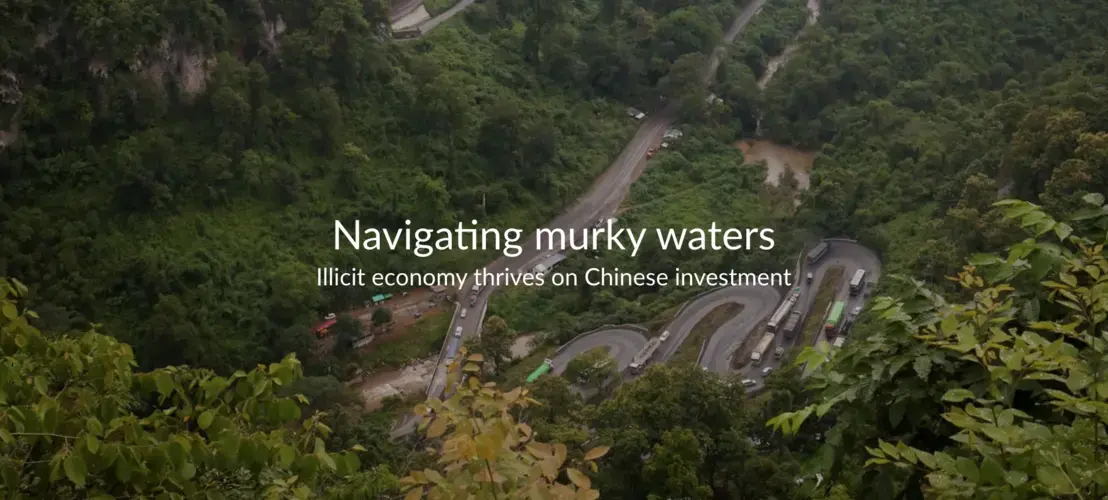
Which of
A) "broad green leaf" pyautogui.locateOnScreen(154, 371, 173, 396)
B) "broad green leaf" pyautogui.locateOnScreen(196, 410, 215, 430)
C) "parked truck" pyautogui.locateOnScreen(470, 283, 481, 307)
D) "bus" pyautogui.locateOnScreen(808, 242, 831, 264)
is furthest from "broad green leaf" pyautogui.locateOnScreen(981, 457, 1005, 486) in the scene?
"parked truck" pyautogui.locateOnScreen(470, 283, 481, 307)

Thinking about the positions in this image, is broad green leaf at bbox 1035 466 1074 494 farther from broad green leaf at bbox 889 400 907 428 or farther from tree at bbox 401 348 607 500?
tree at bbox 401 348 607 500

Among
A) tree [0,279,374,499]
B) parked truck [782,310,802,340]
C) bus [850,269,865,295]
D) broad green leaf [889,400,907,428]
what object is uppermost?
tree [0,279,374,499]

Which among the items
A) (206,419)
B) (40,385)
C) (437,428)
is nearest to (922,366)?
(437,428)

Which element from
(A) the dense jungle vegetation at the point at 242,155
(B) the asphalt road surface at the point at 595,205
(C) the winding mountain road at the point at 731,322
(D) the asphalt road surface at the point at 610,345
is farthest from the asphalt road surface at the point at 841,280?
(A) the dense jungle vegetation at the point at 242,155

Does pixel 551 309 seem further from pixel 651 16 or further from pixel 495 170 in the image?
pixel 651 16

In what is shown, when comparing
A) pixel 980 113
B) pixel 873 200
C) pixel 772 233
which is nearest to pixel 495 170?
pixel 772 233

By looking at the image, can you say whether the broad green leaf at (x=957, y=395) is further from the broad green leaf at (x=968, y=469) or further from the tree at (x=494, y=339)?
the tree at (x=494, y=339)
